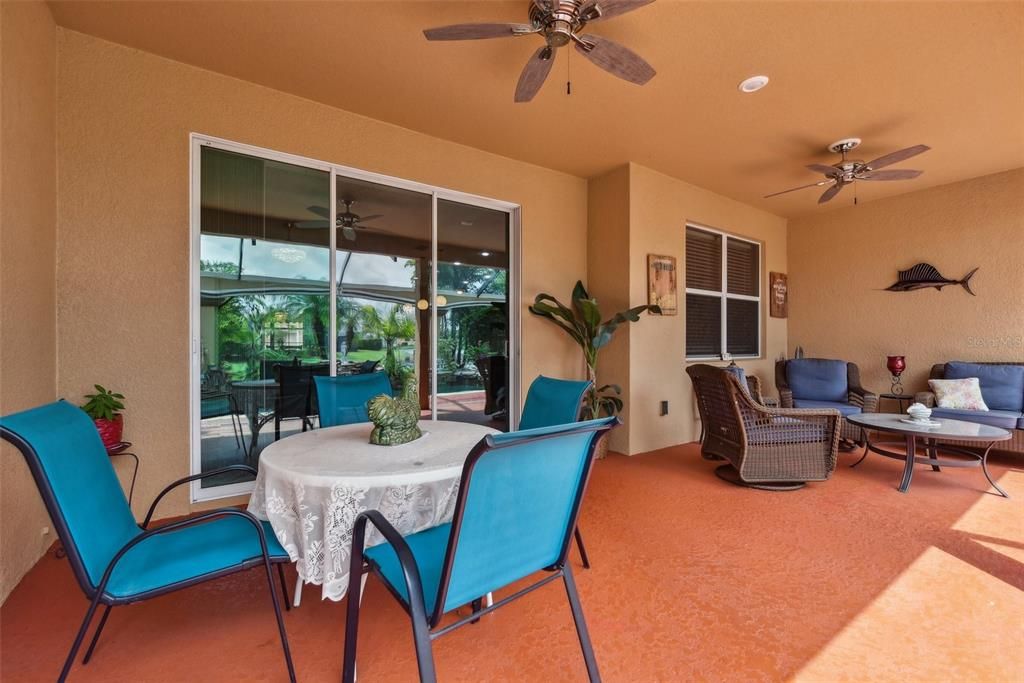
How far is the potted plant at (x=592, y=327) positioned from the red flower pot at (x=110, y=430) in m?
3.15

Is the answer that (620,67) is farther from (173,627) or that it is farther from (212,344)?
(173,627)

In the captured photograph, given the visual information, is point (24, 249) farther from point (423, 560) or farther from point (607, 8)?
point (607, 8)

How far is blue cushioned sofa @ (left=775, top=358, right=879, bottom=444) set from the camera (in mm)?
4883

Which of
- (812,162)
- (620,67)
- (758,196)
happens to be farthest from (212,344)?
(758,196)

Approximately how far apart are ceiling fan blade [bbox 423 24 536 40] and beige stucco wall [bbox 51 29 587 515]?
1.68m

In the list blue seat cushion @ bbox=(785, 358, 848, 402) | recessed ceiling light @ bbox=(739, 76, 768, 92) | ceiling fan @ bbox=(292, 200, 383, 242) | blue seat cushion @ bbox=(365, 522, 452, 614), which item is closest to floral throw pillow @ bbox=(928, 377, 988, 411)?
blue seat cushion @ bbox=(785, 358, 848, 402)

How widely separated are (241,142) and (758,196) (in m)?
5.41

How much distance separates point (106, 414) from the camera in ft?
7.89

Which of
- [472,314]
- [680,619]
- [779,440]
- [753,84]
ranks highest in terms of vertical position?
[753,84]

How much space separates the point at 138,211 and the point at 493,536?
3.01 m

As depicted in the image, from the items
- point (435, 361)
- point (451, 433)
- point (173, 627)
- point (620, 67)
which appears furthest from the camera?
point (435, 361)

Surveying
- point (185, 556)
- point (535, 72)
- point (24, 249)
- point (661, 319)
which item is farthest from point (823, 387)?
point (24, 249)

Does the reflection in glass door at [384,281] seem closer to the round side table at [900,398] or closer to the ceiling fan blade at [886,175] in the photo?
the ceiling fan blade at [886,175]

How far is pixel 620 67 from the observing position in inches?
88.1
